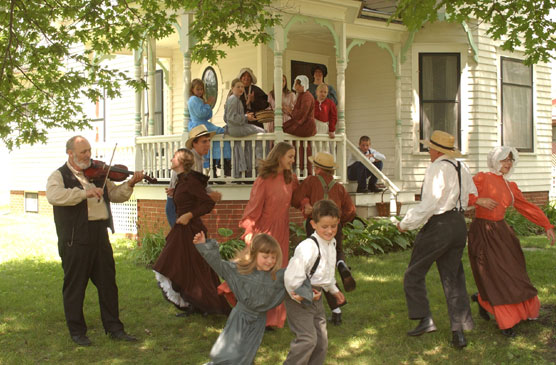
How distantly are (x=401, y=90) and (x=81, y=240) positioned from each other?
989 cm

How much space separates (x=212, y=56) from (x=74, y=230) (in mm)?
4059

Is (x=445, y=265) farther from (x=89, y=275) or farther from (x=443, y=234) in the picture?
(x=89, y=275)

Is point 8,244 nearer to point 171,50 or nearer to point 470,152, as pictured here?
point 171,50

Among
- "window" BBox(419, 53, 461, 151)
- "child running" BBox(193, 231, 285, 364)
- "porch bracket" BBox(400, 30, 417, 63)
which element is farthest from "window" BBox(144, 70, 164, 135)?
"child running" BBox(193, 231, 285, 364)

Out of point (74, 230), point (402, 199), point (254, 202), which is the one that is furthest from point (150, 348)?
point (402, 199)

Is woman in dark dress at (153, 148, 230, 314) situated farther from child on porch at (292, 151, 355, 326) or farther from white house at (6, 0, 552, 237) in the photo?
white house at (6, 0, 552, 237)

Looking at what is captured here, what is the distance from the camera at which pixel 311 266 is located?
14.2ft

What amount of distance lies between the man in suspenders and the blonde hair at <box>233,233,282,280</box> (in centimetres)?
161

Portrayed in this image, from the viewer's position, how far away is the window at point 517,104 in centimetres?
1476

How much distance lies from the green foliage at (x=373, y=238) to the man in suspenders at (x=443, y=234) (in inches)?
177

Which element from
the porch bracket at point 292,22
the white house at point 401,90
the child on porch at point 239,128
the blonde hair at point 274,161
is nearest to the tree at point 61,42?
the child on porch at point 239,128

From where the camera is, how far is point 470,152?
1409 centimetres

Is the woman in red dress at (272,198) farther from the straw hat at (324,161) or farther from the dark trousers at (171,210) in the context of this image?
the dark trousers at (171,210)

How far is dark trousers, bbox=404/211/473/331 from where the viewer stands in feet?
17.6
